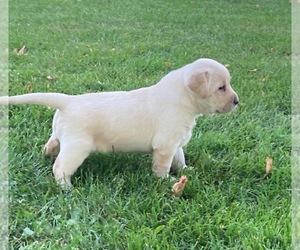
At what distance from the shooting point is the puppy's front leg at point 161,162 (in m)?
2.71

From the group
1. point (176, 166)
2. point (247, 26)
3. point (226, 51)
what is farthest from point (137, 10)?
point (176, 166)

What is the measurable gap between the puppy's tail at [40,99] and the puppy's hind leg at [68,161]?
25 cm

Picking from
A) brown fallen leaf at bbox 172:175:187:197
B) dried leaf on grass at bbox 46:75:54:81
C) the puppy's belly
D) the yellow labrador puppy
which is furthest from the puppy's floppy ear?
dried leaf on grass at bbox 46:75:54:81

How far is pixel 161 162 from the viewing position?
272 centimetres

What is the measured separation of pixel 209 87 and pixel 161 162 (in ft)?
1.55

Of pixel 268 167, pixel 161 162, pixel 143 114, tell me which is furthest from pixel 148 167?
pixel 268 167

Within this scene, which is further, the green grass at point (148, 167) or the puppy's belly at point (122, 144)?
the puppy's belly at point (122, 144)

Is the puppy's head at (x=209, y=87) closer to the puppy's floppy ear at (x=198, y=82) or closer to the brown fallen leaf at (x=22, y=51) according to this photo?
the puppy's floppy ear at (x=198, y=82)

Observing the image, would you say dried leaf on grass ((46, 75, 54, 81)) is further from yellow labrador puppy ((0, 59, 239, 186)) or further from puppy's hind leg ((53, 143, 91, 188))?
puppy's hind leg ((53, 143, 91, 188))

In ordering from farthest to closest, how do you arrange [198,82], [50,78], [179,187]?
[50,78], [198,82], [179,187]

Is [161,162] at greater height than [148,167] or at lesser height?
greater

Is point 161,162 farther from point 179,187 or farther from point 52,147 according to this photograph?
point 52,147

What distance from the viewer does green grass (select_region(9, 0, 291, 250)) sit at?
2182 millimetres

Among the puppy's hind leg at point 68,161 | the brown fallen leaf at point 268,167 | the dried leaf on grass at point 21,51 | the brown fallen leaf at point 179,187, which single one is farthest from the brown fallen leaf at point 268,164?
the dried leaf on grass at point 21,51
